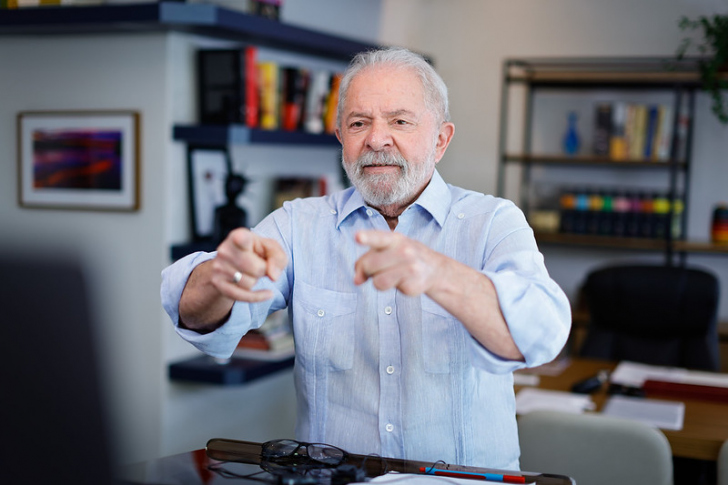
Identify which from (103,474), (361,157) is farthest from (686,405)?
(103,474)

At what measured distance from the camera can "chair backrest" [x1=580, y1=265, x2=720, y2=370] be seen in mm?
3311

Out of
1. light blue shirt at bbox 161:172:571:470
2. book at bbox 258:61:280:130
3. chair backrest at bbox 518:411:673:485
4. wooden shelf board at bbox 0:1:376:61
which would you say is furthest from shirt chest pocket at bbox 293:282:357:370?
book at bbox 258:61:280:130

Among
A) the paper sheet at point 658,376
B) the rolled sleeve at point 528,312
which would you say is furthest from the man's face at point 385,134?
the paper sheet at point 658,376

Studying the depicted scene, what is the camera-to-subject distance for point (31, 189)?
10.6 ft

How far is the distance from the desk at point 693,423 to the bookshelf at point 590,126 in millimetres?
1966

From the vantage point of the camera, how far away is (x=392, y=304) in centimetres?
155

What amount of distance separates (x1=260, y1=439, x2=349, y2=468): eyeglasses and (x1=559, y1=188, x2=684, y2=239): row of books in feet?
12.6

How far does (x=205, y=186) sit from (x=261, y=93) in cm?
45

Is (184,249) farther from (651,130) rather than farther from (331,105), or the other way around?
(651,130)

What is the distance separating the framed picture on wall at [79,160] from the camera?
3074mm

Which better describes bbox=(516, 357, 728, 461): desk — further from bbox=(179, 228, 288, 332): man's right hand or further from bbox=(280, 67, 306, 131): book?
bbox=(280, 67, 306, 131): book

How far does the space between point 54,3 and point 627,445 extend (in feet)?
8.30

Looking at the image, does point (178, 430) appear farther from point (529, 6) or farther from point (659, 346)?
point (529, 6)

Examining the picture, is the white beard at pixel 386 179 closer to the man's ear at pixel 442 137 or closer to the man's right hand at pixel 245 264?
the man's ear at pixel 442 137
